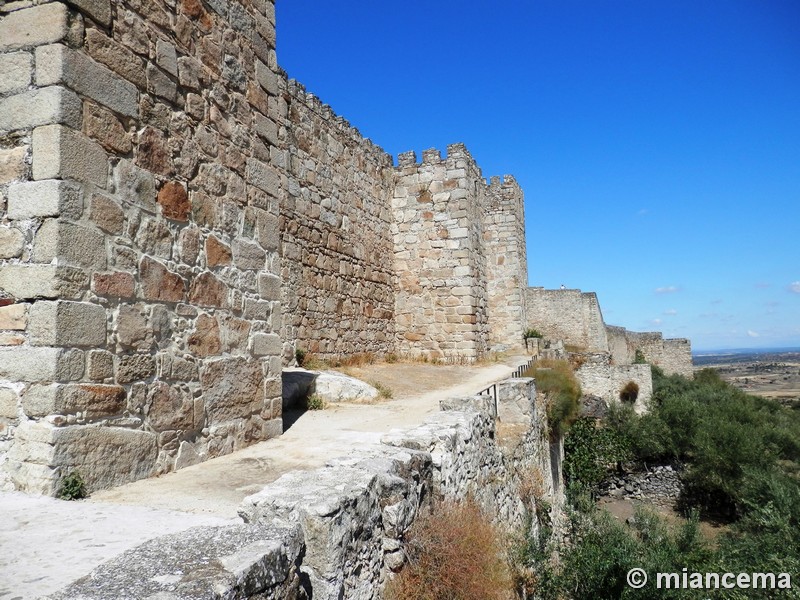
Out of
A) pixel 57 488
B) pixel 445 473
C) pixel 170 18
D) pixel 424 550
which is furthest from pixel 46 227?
pixel 445 473

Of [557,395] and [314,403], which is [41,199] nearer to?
[314,403]

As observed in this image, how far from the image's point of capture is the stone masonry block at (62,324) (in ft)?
9.80

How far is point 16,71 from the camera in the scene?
3.20 meters

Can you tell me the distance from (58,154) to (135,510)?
2.00 m

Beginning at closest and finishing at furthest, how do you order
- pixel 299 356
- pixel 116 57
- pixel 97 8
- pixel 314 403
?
1. pixel 97 8
2. pixel 116 57
3. pixel 314 403
4. pixel 299 356

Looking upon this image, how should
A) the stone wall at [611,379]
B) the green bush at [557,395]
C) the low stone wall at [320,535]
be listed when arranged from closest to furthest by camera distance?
the low stone wall at [320,535] → the green bush at [557,395] → the stone wall at [611,379]

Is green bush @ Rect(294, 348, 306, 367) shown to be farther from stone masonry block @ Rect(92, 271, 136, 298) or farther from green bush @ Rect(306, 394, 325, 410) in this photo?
stone masonry block @ Rect(92, 271, 136, 298)

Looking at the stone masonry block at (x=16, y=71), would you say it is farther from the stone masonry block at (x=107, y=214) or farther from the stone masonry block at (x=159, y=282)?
the stone masonry block at (x=159, y=282)

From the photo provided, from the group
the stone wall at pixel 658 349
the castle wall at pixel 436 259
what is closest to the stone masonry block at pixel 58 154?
the castle wall at pixel 436 259

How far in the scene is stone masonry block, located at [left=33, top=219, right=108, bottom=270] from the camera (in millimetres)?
3045

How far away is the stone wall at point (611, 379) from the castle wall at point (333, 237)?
13.1 meters

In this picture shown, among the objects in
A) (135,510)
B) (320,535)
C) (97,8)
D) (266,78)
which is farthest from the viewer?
(266,78)

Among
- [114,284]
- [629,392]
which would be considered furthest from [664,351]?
[114,284]

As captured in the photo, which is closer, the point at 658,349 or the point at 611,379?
the point at 611,379
